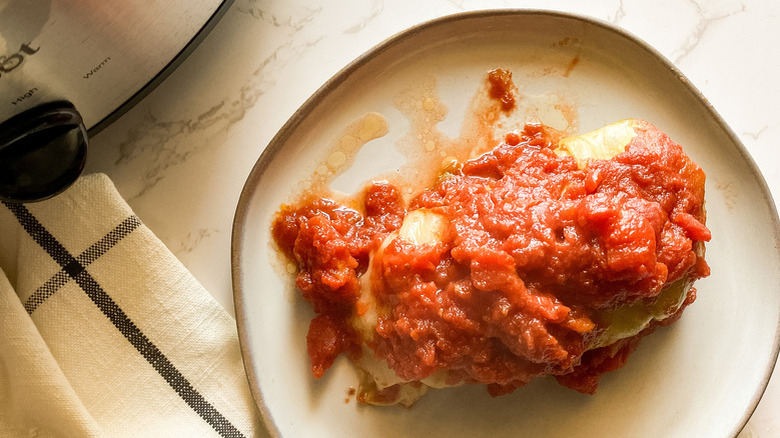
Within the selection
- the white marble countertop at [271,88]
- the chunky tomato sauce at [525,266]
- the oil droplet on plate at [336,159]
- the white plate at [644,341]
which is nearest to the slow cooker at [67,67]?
the white marble countertop at [271,88]

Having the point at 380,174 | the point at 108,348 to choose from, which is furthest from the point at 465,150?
the point at 108,348

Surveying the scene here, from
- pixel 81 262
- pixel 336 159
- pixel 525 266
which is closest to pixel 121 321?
pixel 81 262

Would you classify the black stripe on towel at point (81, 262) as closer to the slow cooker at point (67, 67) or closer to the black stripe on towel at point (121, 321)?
the black stripe on towel at point (121, 321)

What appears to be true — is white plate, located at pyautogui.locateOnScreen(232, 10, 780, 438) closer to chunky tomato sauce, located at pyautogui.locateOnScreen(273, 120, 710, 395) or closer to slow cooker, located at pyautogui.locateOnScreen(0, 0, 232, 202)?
chunky tomato sauce, located at pyautogui.locateOnScreen(273, 120, 710, 395)

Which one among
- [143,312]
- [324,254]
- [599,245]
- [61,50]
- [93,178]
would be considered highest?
[599,245]

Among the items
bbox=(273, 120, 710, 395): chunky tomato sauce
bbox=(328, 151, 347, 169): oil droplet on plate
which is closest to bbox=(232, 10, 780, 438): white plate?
bbox=(328, 151, 347, 169): oil droplet on plate

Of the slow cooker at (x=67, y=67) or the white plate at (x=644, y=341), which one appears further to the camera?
the white plate at (x=644, y=341)

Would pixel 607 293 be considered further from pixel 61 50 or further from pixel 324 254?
pixel 61 50
